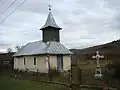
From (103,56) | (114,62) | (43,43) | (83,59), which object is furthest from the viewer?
(43,43)

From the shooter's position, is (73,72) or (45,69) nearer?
(73,72)

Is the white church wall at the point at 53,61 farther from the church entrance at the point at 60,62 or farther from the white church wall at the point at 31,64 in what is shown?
the white church wall at the point at 31,64

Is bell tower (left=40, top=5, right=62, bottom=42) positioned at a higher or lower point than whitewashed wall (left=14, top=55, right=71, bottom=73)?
higher

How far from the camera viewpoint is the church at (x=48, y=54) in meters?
28.9

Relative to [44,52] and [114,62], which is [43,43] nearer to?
[44,52]

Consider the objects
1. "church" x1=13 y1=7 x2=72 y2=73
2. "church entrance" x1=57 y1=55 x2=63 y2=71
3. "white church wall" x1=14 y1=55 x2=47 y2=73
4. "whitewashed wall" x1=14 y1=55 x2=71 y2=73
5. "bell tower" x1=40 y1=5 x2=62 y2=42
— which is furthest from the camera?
"bell tower" x1=40 y1=5 x2=62 y2=42

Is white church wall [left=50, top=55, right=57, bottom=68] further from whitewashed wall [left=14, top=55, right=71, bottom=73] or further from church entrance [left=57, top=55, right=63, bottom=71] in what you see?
church entrance [left=57, top=55, right=63, bottom=71]

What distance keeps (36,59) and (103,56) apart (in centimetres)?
1192

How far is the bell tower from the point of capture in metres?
31.4

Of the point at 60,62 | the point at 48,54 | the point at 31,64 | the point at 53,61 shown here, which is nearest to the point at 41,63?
the point at 53,61

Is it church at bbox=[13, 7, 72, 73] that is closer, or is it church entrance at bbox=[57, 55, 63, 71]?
church at bbox=[13, 7, 72, 73]

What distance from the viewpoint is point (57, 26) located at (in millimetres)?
31984

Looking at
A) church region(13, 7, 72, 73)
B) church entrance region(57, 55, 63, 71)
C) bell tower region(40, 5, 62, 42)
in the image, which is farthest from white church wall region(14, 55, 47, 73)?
bell tower region(40, 5, 62, 42)

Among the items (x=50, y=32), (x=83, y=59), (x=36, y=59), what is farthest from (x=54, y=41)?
(x=83, y=59)
